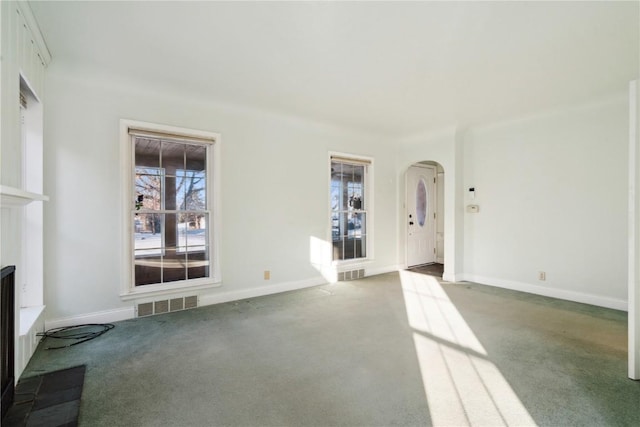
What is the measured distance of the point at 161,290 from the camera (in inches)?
138

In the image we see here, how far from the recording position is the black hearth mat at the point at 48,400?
5.62 feet

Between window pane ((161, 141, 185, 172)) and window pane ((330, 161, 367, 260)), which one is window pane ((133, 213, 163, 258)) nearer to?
window pane ((161, 141, 185, 172))

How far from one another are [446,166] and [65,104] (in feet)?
16.7

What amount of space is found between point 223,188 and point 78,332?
81.5 inches

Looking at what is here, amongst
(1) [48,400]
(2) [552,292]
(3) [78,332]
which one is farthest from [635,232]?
(3) [78,332]

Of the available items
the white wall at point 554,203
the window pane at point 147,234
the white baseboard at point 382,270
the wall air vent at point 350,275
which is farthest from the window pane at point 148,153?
the white wall at point 554,203

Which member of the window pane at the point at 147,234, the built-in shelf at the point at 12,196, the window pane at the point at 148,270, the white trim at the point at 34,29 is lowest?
the window pane at the point at 148,270

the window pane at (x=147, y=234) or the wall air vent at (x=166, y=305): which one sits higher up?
the window pane at (x=147, y=234)

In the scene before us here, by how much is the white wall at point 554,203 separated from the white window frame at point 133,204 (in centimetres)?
395

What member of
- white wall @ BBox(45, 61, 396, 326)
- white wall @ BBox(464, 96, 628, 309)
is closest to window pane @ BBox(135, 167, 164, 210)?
white wall @ BBox(45, 61, 396, 326)

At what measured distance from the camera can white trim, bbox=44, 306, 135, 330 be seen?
2.98 m

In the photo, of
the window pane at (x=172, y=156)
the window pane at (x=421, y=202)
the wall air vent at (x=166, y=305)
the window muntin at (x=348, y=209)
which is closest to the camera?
the wall air vent at (x=166, y=305)

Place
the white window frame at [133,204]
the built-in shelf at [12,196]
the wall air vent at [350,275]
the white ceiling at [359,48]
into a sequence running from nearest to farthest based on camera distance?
the built-in shelf at [12,196] < the white ceiling at [359,48] < the white window frame at [133,204] < the wall air vent at [350,275]

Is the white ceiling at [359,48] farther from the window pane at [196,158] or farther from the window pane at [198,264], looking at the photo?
the window pane at [198,264]
